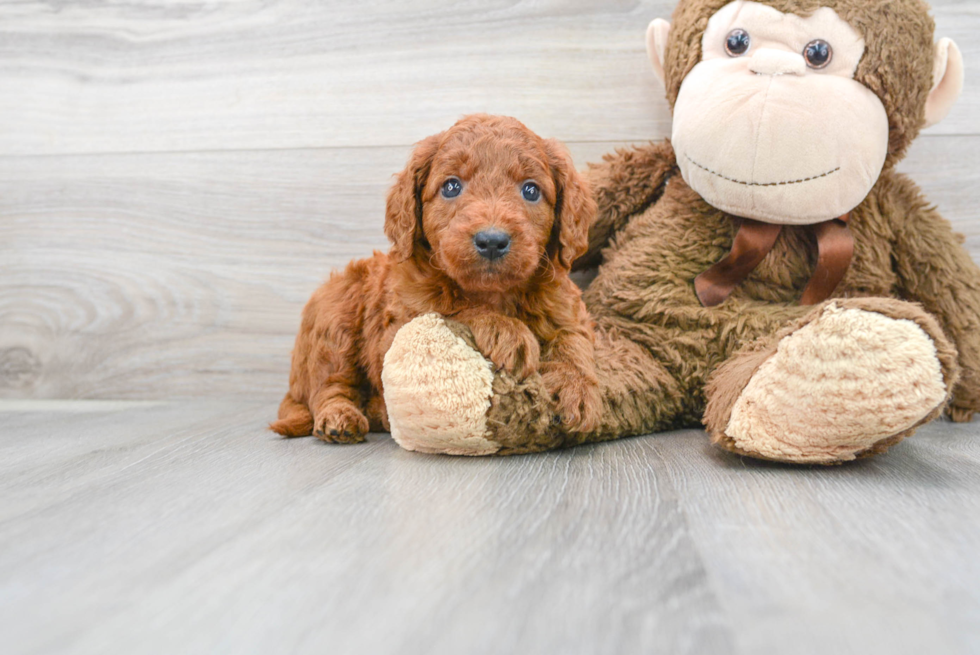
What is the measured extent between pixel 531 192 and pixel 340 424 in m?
0.55

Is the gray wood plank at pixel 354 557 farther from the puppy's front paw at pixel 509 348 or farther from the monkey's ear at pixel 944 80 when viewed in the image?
the monkey's ear at pixel 944 80

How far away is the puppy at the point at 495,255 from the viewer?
109cm

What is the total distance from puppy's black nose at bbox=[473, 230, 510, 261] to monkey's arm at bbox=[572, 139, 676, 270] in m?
0.54

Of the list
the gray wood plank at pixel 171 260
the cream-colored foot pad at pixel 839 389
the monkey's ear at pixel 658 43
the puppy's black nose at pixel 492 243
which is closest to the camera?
the cream-colored foot pad at pixel 839 389

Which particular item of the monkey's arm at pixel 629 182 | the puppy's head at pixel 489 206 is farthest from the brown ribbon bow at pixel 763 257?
the puppy's head at pixel 489 206

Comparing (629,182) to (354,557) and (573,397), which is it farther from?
(354,557)

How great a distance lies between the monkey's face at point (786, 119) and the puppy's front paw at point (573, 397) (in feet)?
1.59

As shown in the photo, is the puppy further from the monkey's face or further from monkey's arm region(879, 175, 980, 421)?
monkey's arm region(879, 175, 980, 421)

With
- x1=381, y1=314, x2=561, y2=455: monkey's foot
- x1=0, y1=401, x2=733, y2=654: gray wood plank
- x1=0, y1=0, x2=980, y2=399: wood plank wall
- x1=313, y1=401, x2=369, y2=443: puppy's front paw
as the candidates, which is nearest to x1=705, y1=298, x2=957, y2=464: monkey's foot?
x1=0, y1=401, x2=733, y2=654: gray wood plank

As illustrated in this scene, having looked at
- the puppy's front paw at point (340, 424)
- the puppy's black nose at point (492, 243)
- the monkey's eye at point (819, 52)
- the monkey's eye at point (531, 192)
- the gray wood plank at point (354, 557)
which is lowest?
the puppy's front paw at point (340, 424)

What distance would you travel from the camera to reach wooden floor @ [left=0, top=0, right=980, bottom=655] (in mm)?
625

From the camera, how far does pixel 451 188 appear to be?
115 centimetres

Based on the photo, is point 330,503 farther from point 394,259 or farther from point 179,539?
point 394,259

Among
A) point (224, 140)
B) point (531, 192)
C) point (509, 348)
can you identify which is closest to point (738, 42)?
point (531, 192)
